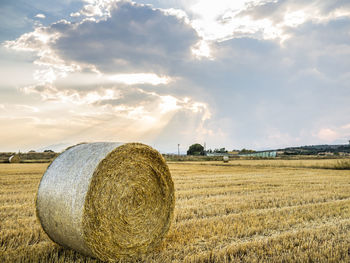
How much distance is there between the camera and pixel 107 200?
204 inches

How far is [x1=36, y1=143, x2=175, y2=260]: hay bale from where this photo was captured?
4820 millimetres

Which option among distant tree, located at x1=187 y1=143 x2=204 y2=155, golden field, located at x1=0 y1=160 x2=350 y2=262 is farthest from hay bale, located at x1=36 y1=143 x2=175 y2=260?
distant tree, located at x1=187 y1=143 x2=204 y2=155

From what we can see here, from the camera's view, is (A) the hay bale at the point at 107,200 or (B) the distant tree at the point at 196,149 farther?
(B) the distant tree at the point at 196,149

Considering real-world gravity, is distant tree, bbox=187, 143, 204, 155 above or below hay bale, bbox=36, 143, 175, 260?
above

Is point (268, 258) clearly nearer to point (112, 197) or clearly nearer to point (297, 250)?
point (297, 250)

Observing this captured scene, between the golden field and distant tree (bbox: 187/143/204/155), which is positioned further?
distant tree (bbox: 187/143/204/155)

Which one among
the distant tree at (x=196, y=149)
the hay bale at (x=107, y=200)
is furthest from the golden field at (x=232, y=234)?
the distant tree at (x=196, y=149)

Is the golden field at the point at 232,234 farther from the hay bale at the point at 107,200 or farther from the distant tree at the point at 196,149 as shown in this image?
the distant tree at the point at 196,149

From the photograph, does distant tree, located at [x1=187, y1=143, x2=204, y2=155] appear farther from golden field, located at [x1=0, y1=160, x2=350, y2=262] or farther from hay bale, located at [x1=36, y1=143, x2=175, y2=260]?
hay bale, located at [x1=36, y1=143, x2=175, y2=260]

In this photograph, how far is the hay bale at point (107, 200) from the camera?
4.82 meters

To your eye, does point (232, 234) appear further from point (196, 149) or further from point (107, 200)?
point (196, 149)

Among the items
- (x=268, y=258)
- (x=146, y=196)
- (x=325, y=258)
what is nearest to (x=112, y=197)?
(x=146, y=196)

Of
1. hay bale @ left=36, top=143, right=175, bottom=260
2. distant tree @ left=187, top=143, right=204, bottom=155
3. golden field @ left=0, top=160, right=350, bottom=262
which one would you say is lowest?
golden field @ left=0, top=160, right=350, bottom=262

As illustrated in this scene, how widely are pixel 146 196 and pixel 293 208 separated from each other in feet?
15.1
